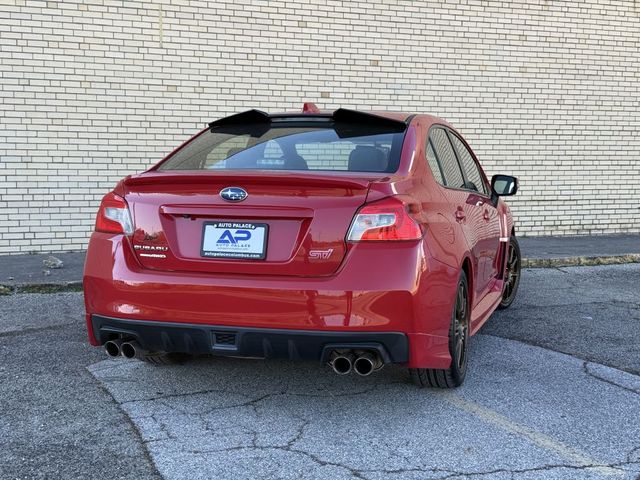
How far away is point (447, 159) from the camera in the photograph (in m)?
4.61

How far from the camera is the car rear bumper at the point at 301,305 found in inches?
130

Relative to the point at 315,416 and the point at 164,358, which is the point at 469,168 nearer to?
the point at 315,416

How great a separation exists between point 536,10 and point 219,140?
25.2ft

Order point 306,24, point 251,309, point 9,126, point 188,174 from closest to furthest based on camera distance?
point 251,309
point 188,174
point 9,126
point 306,24

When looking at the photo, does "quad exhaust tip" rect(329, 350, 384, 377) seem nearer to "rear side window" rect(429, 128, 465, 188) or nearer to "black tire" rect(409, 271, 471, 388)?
"black tire" rect(409, 271, 471, 388)

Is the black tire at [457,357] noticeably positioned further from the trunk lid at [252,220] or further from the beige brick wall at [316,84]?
the beige brick wall at [316,84]

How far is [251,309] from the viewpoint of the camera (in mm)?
3363

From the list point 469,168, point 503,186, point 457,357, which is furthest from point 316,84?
point 457,357

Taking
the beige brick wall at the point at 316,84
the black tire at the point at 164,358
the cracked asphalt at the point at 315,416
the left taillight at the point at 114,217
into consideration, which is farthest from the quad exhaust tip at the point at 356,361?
the beige brick wall at the point at 316,84

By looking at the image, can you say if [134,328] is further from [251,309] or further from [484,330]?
[484,330]

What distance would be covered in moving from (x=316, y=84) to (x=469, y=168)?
15.1 feet

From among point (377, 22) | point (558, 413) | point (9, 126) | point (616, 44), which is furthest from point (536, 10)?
point (558, 413)

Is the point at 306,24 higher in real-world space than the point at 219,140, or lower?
higher

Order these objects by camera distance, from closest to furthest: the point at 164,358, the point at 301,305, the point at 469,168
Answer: the point at 301,305 < the point at 164,358 < the point at 469,168
